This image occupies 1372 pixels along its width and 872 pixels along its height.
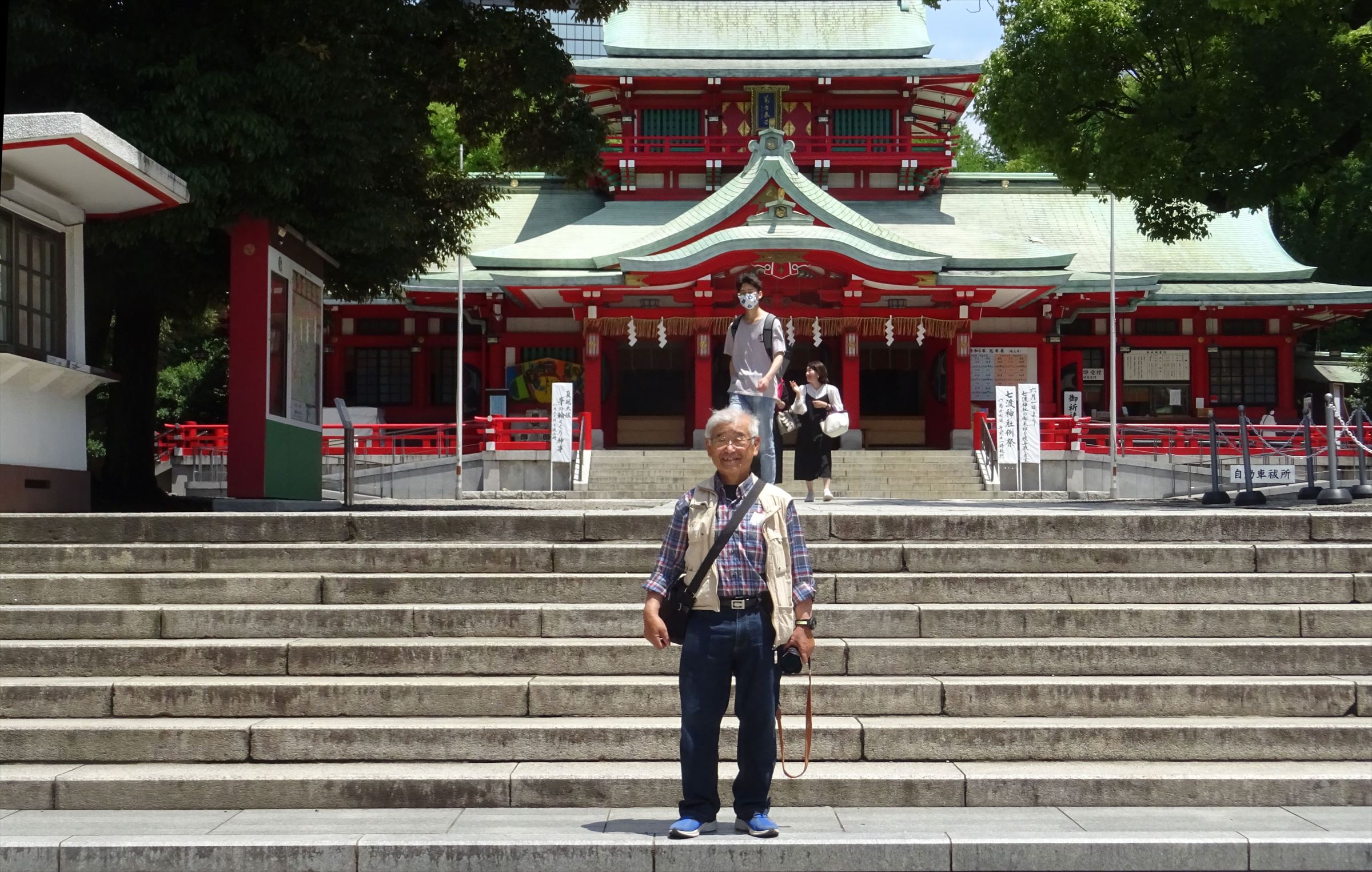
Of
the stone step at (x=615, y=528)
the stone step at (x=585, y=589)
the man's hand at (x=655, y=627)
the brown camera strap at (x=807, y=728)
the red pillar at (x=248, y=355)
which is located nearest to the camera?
the man's hand at (x=655, y=627)

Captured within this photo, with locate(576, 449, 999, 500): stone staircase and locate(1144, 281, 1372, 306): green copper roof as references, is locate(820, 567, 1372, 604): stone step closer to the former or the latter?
locate(576, 449, 999, 500): stone staircase

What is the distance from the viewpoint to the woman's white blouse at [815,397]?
508 inches

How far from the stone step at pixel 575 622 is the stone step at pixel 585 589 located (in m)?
0.22

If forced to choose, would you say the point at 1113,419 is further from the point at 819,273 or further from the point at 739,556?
the point at 739,556

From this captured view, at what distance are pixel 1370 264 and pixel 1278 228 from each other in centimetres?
395

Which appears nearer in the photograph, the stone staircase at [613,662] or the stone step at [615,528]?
the stone staircase at [613,662]

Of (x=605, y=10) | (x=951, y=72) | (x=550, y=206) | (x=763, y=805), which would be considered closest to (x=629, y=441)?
(x=550, y=206)

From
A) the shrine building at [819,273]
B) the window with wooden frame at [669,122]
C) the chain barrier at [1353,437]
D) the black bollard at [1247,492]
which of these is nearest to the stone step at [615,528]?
the chain barrier at [1353,437]

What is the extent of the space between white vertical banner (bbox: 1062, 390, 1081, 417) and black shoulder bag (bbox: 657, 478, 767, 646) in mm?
A: 22691

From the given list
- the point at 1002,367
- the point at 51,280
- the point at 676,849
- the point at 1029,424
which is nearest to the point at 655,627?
the point at 676,849

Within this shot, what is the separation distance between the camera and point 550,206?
31250 millimetres

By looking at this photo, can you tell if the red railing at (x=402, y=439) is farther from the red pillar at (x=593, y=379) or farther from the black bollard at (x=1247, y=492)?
the black bollard at (x=1247, y=492)

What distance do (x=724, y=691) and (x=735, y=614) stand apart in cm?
30

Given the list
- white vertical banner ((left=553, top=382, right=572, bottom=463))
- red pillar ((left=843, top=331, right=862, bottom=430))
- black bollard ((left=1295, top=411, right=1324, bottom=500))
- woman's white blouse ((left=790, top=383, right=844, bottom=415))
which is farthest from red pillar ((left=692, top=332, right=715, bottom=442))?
black bollard ((left=1295, top=411, right=1324, bottom=500))
